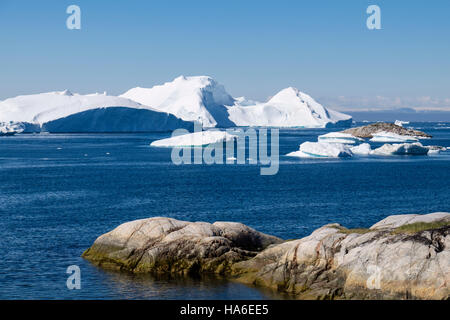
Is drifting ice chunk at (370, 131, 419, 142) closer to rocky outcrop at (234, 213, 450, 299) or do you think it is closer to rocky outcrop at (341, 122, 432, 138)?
rocky outcrop at (341, 122, 432, 138)

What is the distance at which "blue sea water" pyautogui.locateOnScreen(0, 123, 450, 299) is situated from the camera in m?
17.8

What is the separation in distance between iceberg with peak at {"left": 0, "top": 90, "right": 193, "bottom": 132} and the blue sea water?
65630 millimetres

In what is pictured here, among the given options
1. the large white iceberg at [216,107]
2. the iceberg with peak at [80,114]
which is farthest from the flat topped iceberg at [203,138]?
the large white iceberg at [216,107]

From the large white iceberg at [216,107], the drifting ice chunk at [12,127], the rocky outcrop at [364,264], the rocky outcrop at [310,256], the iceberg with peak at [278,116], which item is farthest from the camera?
the iceberg with peak at [278,116]

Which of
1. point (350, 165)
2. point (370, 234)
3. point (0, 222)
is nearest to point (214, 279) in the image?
point (370, 234)

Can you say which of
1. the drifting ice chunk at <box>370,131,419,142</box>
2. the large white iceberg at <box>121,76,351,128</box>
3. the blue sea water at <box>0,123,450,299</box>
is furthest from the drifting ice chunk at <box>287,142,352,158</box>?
the large white iceberg at <box>121,76,351,128</box>

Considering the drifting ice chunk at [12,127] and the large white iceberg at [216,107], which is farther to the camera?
the large white iceberg at [216,107]

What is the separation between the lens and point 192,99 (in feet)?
555


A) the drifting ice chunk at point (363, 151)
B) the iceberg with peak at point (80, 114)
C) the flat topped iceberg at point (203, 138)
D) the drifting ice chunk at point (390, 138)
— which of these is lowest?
the drifting ice chunk at point (363, 151)

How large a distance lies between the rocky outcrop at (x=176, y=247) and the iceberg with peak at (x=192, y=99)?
141 m

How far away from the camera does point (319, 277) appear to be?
54.1ft

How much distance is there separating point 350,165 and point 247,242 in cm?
4168

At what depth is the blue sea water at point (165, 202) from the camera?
1781 cm

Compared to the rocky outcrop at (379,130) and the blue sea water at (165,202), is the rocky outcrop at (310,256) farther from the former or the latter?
the rocky outcrop at (379,130)
